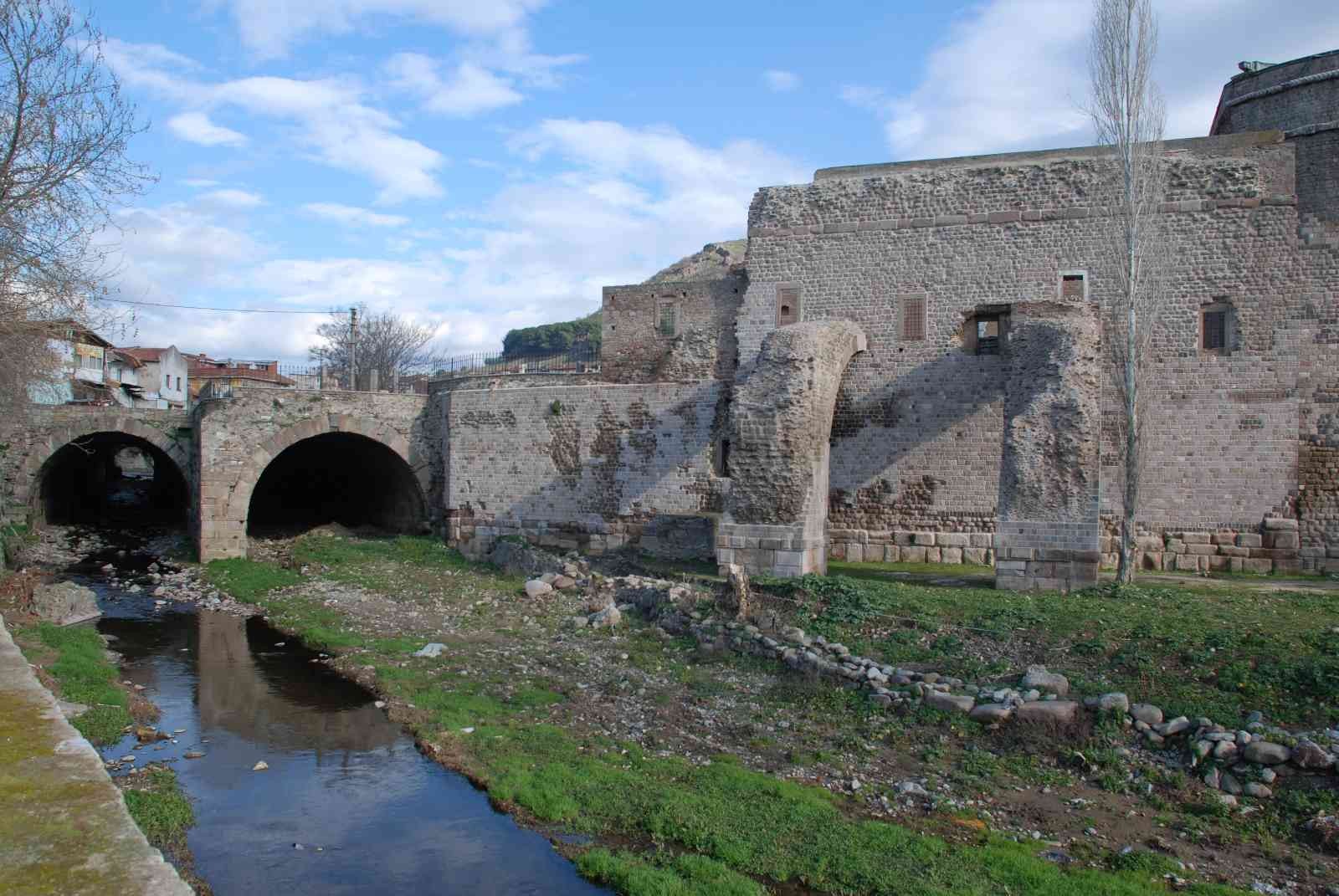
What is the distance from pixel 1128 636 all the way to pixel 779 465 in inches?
213

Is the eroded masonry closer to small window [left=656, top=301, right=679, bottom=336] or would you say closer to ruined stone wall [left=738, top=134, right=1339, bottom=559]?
ruined stone wall [left=738, top=134, right=1339, bottom=559]

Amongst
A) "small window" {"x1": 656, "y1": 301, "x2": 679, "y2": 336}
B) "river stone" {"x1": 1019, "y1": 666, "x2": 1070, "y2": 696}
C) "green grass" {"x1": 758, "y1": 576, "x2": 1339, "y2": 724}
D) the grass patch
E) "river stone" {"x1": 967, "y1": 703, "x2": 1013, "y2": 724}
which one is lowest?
the grass patch

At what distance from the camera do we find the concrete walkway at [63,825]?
3.76 metres

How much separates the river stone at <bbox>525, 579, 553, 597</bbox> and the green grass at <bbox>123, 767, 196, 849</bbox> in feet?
26.0

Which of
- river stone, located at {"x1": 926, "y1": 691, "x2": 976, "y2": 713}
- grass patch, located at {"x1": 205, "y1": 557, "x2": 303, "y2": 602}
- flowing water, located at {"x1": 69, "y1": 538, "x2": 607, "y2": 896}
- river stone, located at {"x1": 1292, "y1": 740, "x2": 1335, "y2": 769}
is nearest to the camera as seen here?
flowing water, located at {"x1": 69, "y1": 538, "x2": 607, "y2": 896}

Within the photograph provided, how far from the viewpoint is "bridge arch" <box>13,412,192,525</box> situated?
21.8m

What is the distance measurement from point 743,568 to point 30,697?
8.79m

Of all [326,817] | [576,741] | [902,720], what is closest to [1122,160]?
[902,720]

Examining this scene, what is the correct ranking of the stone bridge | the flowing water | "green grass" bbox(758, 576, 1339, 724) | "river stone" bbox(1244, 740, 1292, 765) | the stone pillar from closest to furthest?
1. the flowing water
2. "river stone" bbox(1244, 740, 1292, 765)
3. "green grass" bbox(758, 576, 1339, 724)
4. the stone pillar
5. the stone bridge

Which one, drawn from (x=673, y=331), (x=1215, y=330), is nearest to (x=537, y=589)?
(x=673, y=331)

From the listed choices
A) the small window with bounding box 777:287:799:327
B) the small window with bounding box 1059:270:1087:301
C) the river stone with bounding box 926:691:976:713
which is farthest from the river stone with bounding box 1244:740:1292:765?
the small window with bounding box 777:287:799:327

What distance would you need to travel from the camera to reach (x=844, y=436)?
58.7ft

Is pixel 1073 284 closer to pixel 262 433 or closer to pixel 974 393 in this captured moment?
pixel 974 393

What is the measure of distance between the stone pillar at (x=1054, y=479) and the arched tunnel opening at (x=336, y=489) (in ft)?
45.1
